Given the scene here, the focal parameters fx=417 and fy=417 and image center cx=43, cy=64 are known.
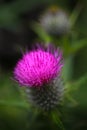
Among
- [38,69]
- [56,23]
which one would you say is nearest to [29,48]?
[56,23]

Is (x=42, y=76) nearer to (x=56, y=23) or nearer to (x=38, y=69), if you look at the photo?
(x=38, y=69)

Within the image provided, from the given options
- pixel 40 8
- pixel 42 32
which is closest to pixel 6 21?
pixel 42 32

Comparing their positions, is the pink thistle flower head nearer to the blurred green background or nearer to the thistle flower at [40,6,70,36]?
the blurred green background

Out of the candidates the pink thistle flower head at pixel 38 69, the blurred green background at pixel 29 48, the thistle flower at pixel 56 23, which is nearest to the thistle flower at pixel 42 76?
the pink thistle flower head at pixel 38 69

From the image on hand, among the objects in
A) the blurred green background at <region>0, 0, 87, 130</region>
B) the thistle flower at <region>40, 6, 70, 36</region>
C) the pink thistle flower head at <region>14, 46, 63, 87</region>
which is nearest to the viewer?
the pink thistle flower head at <region>14, 46, 63, 87</region>

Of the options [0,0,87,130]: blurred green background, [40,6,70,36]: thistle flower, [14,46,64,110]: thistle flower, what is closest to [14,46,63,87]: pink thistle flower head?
[14,46,64,110]: thistle flower

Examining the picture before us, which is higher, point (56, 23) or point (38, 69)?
point (56, 23)
